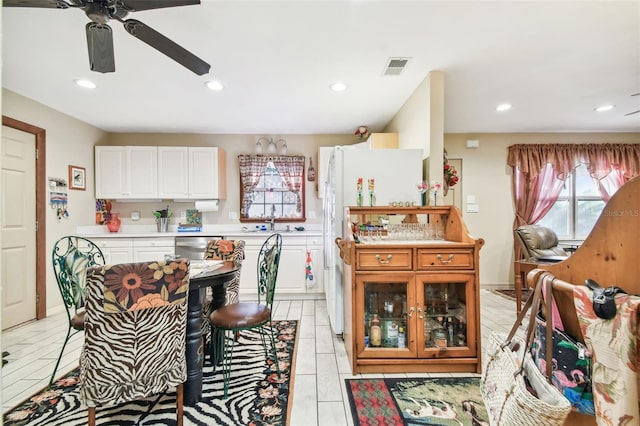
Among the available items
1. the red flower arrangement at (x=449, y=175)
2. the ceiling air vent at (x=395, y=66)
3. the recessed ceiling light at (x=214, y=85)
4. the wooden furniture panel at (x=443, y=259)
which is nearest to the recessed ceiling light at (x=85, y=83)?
the recessed ceiling light at (x=214, y=85)

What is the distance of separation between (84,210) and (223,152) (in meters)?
2.04

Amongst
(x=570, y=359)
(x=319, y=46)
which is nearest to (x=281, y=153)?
(x=319, y=46)

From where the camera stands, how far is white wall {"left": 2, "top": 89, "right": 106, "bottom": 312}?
10.8ft

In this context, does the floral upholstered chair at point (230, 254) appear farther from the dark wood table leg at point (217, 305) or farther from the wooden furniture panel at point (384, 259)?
the wooden furniture panel at point (384, 259)

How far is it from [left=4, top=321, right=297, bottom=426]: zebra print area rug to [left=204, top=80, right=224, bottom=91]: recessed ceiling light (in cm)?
259

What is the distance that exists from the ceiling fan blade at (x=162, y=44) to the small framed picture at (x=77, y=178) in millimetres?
3035

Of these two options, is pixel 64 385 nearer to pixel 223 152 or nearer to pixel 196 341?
pixel 196 341

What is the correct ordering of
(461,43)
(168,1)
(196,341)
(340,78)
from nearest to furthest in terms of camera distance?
(168,1), (196,341), (461,43), (340,78)

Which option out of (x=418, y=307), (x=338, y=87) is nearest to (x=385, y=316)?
(x=418, y=307)

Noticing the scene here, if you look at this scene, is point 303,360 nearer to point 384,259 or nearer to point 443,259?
point 384,259

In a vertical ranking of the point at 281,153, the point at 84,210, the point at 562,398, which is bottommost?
the point at 562,398

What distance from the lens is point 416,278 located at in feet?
7.33

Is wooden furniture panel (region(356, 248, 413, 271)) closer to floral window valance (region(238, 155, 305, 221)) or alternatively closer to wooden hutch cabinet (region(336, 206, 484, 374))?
wooden hutch cabinet (region(336, 206, 484, 374))

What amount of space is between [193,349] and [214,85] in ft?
8.02
